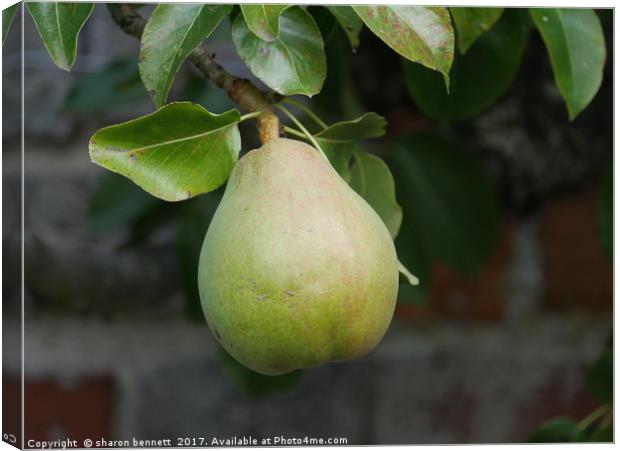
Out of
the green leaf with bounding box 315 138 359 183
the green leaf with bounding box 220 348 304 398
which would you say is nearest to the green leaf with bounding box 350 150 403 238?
the green leaf with bounding box 315 138 359 183

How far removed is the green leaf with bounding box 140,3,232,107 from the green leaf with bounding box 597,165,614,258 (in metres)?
0.26

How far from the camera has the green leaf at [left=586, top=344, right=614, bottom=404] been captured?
0.51 meters

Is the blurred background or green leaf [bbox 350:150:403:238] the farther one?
the blurred background

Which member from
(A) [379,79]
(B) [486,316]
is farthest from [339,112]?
(B) [486,316]

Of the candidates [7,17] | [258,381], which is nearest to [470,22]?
[7,17]

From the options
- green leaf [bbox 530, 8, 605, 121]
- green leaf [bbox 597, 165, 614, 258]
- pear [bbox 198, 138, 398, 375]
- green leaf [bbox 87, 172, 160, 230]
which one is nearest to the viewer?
pear [bbox 198, 138, 398, 375]

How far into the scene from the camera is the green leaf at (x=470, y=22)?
373mm

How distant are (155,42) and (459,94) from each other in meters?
0.17

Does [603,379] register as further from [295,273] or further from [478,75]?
[295,273]

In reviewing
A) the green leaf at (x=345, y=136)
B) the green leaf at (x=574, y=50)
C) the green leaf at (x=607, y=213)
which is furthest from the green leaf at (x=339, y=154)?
the green leaf at (x=607, y=213)

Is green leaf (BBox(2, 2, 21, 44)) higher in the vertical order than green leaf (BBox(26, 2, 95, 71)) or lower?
lower

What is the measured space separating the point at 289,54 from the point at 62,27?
70 mm

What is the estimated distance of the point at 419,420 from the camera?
70 centimetres

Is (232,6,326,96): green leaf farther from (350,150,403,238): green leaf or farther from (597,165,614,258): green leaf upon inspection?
(597,165,614,258): green leaf
